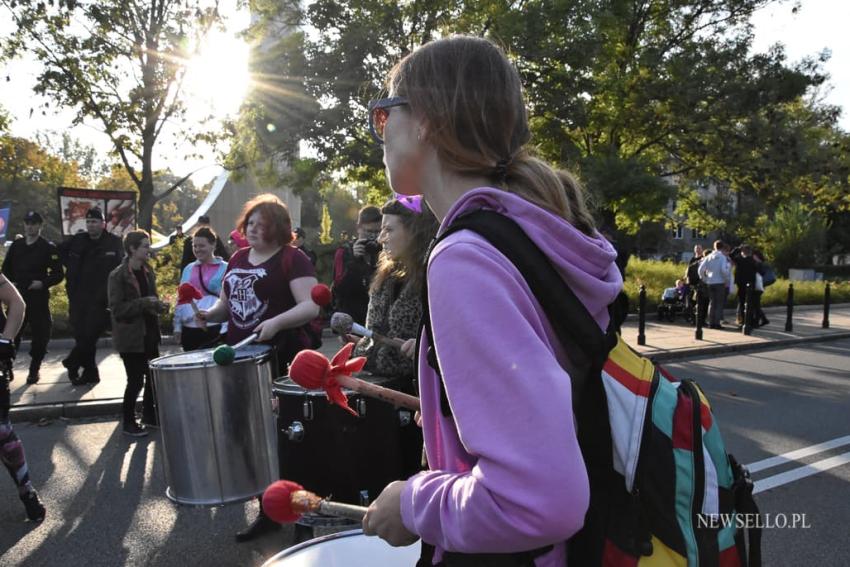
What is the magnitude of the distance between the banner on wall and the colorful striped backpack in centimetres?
A: 1383

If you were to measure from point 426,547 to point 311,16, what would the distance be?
14.6 metres

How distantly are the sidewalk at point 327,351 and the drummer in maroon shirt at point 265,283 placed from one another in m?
3.55

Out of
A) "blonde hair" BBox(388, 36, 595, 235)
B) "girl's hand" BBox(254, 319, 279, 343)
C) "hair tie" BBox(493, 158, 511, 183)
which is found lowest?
"girl's hand" BBox(254, 319, 279, 343)

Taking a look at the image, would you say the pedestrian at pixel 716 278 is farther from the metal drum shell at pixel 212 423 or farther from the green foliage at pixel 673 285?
the metal drum shell at pixel 212 423

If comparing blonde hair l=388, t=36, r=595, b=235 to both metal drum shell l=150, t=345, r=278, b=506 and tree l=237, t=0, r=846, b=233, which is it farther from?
tree l=237, t=0, r=846, b=233

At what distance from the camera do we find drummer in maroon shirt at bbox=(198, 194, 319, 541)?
3955 millimetres

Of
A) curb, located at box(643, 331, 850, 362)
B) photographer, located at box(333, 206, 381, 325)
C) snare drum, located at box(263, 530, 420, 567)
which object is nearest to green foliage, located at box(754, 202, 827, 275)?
curb, located at box(643, 331, 850, 362)

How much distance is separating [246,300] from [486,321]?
3308 millimetres

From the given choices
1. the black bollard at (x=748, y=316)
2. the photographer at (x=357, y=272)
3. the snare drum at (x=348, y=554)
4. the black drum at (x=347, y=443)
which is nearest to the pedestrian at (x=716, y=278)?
the black bollard at (x=748, y=316)

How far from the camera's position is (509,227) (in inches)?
39.7

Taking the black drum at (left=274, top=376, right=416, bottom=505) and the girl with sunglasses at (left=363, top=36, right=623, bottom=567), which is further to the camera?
the black drum at (left=274, top=376, right=416, bottom=505)

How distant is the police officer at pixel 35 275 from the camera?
7828 millimetres

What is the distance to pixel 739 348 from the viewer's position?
1145cm

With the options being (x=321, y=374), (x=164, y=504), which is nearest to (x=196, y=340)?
(x=164, y=504)
